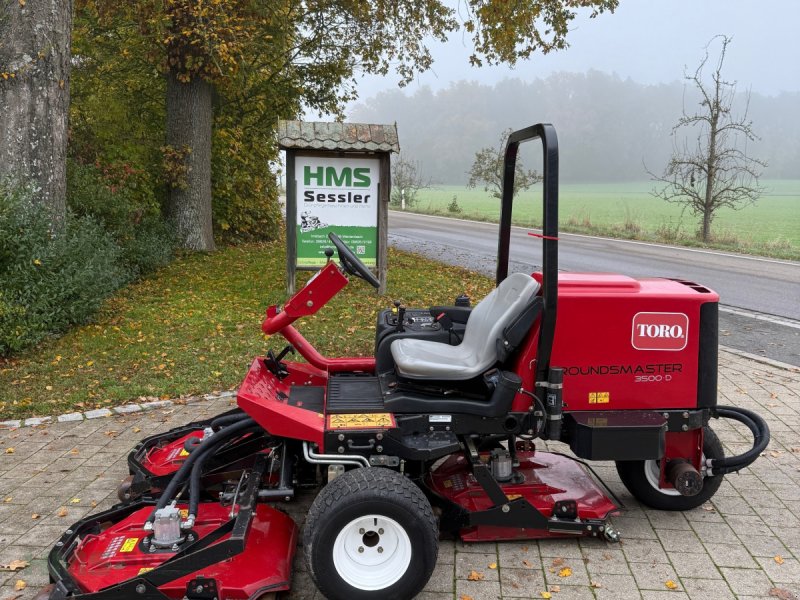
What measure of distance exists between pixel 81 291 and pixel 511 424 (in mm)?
6076

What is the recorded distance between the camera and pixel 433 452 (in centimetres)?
331

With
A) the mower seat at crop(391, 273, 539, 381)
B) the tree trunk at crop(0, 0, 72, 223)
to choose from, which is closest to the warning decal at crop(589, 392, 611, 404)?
the mower seat at crop(391, 273, 539, 381)

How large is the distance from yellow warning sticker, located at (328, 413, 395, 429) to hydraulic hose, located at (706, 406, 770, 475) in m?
1.82

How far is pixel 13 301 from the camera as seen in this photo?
7125 mm

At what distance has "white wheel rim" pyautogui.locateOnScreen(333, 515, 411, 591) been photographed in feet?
10.1

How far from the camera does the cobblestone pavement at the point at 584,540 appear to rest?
323 cm

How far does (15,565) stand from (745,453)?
147 inches

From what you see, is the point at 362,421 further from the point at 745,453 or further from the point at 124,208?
the point at 124,208

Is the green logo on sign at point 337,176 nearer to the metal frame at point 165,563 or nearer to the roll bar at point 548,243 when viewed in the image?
the roll bar at point 548,243

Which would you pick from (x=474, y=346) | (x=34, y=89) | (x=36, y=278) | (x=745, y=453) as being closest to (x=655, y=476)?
(x=745, y=453)

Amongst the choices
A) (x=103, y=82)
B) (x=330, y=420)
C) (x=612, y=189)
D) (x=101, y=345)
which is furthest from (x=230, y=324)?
(x=612, y=189)

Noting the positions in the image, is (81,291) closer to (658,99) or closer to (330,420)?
(330,420)

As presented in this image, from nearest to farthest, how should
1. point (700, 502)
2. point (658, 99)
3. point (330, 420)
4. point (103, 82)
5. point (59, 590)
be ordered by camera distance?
point (59, 590)
point (330, 420)
point (700, 502)
point (103, 82)
point (658, 99)

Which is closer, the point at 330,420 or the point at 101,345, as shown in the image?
the point at 330,420
